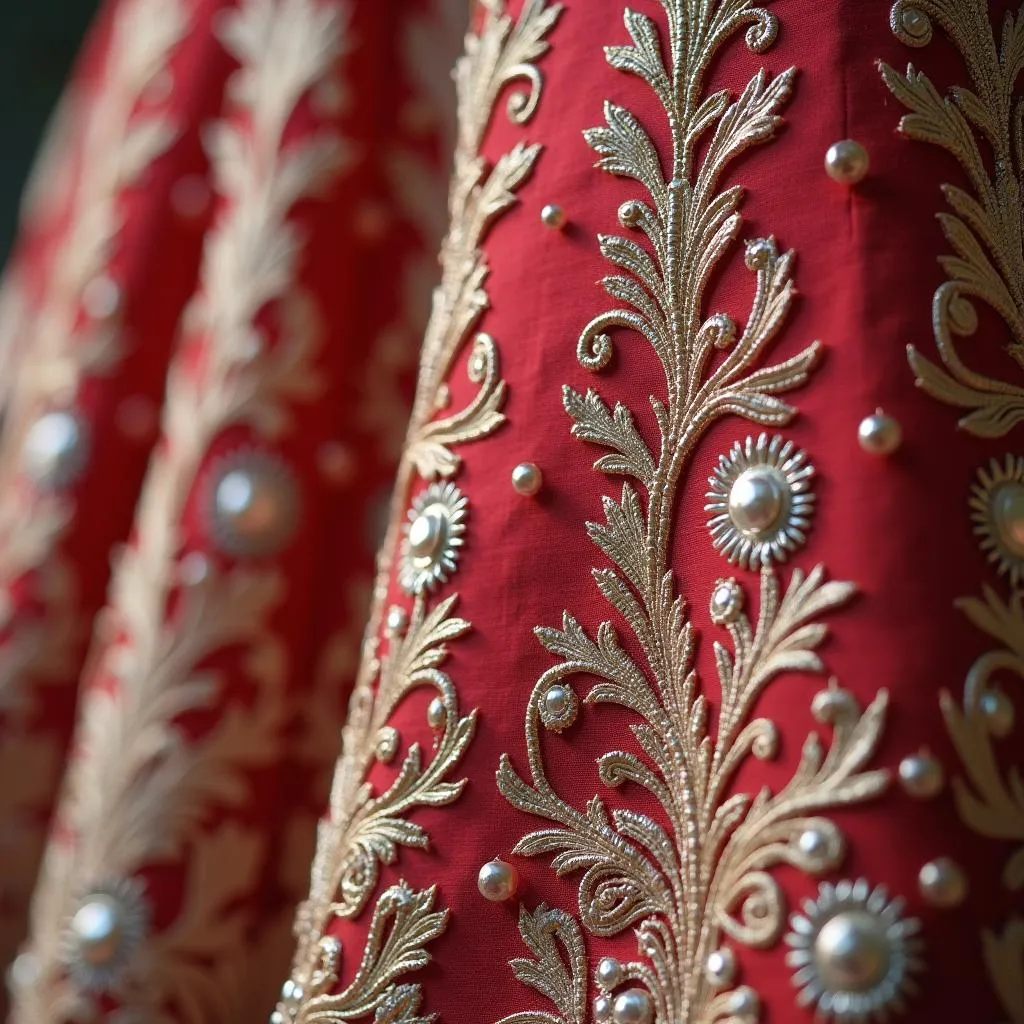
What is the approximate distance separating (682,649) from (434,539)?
3.7 inches

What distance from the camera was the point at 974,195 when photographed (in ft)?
1.07

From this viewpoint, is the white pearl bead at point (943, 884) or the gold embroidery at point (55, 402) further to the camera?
the gold embroidery at point (55, 402)

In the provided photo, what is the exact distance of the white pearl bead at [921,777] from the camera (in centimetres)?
27

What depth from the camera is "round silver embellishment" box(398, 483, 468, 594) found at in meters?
0.37

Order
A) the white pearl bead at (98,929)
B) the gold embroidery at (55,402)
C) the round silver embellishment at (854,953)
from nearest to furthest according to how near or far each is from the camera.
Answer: the round silver embellishment at (854,953)
the white pearl bead at (98,929)
the gold embroidery at (55,402)

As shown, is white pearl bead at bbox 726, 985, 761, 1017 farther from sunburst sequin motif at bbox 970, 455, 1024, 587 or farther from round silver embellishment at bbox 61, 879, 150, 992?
round silver embellishment at bbox 61, 879, 150, 992

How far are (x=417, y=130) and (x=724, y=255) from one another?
1.24 ft

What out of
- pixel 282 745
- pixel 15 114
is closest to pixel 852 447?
pixel 282 745

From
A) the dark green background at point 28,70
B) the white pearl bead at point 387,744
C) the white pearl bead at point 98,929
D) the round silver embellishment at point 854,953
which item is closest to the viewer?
the round silver embellishment at point 854,953

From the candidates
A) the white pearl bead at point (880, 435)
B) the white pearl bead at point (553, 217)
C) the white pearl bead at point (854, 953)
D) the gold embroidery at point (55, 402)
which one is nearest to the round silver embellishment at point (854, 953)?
the white pearl bead at point (854, 953)

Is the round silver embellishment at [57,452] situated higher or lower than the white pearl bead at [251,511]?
higher

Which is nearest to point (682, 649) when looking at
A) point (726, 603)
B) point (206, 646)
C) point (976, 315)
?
point (726, 603)

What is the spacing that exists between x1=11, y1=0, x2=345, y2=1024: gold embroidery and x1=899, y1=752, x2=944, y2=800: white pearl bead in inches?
14.6

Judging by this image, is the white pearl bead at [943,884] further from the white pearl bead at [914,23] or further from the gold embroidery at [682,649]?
the white pearl bead at [914,23]
